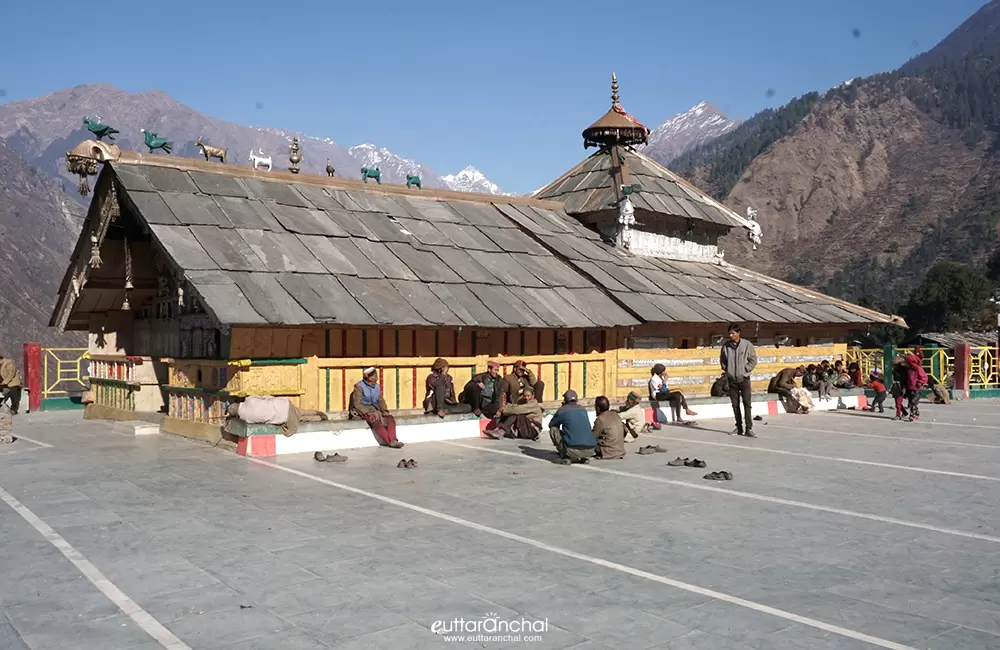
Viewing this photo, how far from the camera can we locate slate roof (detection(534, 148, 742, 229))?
2469cm

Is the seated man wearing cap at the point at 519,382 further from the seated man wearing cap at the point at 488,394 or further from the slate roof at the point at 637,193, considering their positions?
the slate roof at the point at 637,193

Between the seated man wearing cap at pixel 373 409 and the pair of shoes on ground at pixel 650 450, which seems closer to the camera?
the pair of shoes on ground at pixel 650 450

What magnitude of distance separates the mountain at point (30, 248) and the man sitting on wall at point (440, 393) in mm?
61528

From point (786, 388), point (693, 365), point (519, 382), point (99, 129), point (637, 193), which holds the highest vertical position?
point (637, 193)

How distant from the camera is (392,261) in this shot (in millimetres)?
17281

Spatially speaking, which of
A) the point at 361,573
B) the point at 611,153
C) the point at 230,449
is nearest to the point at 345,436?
the point at 230,449

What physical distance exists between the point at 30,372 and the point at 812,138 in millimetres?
147640

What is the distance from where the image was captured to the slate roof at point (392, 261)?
1458 centimetres

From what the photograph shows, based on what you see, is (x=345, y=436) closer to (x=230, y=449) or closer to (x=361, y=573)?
(x=230, y=449)

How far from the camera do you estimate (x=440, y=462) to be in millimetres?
12758

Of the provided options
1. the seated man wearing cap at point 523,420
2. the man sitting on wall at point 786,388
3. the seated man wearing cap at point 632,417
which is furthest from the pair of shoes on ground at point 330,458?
the man sitting on wall at point 786,388

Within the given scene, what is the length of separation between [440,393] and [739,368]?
553 centimetres

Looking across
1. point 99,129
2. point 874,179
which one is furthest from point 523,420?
point 874,179

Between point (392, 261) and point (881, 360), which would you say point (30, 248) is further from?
point (392, 261)
